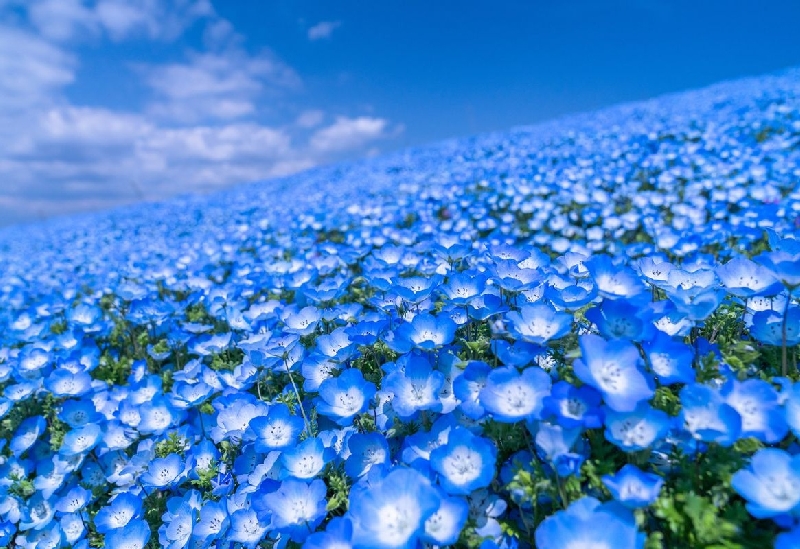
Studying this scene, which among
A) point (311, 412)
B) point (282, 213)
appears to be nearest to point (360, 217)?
point (282, 213)

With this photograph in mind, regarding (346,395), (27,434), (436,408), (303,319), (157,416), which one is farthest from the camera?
(27,434)

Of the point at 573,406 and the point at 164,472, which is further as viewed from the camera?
the point at 164,472

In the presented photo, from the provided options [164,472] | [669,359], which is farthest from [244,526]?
[669,359]

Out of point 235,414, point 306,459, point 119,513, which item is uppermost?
point 306,459

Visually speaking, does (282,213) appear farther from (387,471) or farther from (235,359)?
(387,471)

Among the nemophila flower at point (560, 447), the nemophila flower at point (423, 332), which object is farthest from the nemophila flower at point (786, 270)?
the nemophila flower at point (423, 332)

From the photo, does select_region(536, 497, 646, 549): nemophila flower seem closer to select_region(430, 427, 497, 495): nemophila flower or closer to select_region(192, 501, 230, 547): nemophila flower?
select_region(430, 427, 497, 495): nemophila flower

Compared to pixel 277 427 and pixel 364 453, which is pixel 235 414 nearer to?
pixel 277 427
